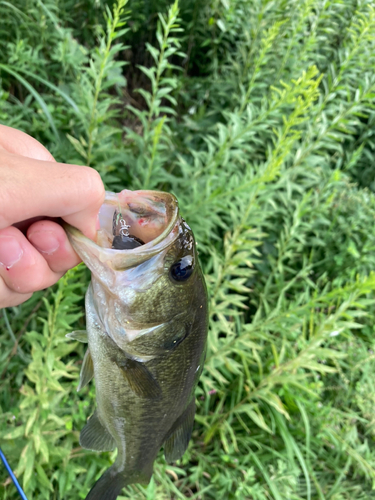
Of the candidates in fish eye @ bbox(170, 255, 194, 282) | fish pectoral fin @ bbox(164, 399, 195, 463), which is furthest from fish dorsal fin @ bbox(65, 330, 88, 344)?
fish pectoral fin @ bbox(164, 399, 195, 463)

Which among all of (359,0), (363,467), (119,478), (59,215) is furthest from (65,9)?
(363,467)

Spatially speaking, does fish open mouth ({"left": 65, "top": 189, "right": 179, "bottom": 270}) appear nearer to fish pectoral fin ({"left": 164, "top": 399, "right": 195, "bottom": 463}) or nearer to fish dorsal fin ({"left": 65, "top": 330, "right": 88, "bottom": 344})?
fish dorsal fin ({"left": 65, "top": 330, "right": 88, "bottom": 344})

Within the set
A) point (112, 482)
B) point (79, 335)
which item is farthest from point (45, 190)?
point (112, 482)

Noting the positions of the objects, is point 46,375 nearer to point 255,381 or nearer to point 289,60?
point 255,381

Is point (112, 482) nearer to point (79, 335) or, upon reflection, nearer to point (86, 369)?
point (86, 369)

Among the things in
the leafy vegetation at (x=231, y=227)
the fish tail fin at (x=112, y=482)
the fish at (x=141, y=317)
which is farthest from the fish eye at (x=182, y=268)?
the fish tail fin at (x=112, y=482)

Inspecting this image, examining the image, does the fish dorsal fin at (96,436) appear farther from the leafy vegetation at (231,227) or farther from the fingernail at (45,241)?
the fingernail at (45,241)
